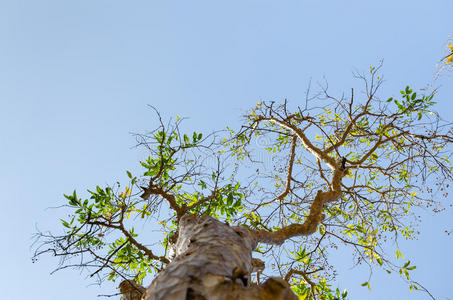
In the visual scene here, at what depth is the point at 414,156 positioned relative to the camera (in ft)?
16.9

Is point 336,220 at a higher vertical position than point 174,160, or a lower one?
lower

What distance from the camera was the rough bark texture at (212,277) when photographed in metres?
1.62

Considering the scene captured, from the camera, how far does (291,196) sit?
5957mm

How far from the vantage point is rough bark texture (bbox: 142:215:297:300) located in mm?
A: 1621

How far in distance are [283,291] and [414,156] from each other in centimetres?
449

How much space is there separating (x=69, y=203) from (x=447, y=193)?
5.66 metres

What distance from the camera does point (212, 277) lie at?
5.95 feet

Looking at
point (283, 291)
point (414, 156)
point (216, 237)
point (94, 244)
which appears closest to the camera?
point (283, 291)

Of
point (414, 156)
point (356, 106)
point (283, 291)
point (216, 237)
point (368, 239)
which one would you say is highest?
point (356, 106)

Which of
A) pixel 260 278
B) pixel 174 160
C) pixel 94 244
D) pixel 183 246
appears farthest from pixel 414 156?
pixel 94 244

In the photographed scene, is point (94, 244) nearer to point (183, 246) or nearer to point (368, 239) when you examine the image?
point (183, 246)

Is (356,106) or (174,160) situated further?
(356,106)

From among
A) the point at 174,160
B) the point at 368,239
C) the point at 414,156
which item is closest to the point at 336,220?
Result: the point at 368,239

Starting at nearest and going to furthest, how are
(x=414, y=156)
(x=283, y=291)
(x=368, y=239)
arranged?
(x=283, y=291)
(x=414, y=156)
(x=368, y=239)
